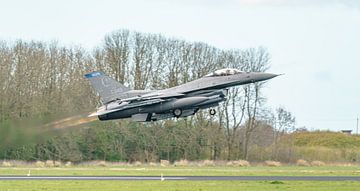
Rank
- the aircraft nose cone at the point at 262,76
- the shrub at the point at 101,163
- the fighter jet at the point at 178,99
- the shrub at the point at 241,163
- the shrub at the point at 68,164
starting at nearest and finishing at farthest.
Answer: the fighter jet at the point at 178,99 < the aircraft nose cone at the point at 262,76 < the shrub at the point at 68,164 < the shrub at the point at 101,163 < the shrub at the point at 241,163

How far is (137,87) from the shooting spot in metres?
89.5

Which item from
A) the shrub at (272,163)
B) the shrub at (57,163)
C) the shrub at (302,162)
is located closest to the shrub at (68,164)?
the shrub at (57,163)

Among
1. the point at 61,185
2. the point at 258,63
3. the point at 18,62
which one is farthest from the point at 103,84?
the point at 258,63

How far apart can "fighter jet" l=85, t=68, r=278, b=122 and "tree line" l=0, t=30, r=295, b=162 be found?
1930 centimetres

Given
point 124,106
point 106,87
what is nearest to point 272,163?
point 106,87

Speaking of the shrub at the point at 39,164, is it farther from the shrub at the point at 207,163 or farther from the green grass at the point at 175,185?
the green grass at the point at 175,185

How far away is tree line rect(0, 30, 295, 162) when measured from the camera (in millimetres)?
79312

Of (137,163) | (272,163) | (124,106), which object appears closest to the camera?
(124,106)

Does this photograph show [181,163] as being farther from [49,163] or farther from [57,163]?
[49,163]

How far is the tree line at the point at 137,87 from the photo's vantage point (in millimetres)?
79312

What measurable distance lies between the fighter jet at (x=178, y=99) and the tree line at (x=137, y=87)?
19297mm

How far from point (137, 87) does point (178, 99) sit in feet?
113

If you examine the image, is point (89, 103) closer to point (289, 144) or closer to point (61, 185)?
point (289, 144)

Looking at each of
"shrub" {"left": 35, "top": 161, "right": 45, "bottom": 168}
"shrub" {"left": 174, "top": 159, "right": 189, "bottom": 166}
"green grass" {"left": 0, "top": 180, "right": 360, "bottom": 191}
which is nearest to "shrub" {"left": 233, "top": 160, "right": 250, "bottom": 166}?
"shrub" {"left": 174, "top": 159, "right": 189, "bottom": 166}
